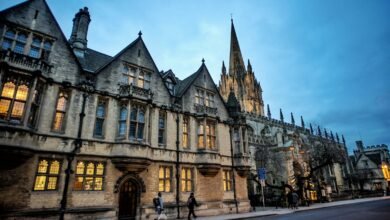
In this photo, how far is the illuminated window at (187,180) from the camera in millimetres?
19469

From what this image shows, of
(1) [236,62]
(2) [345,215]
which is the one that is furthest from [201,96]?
(1) [236,62]

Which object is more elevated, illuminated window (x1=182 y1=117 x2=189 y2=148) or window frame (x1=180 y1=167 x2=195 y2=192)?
illuminated window (x1=182 y1=117 x2=189 y2=148)

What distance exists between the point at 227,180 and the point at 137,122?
11.6 m

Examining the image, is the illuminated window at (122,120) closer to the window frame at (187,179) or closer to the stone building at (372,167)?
the window frame at (187,179)

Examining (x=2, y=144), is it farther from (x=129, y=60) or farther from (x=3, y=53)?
(x=129, y=60)

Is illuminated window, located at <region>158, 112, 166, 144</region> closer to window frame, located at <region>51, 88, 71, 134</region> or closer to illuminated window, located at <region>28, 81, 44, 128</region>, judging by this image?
window frame, located at <region>51, 88, 71, 134</region>

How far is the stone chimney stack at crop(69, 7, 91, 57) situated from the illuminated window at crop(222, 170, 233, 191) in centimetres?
1759

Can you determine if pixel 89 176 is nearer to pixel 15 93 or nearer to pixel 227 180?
pixel 15 93

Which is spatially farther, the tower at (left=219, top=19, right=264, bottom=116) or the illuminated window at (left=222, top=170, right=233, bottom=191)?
the tower at (left=219, top=19, right=264, bottom=116)

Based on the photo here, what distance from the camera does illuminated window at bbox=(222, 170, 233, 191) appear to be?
2259 centimetres

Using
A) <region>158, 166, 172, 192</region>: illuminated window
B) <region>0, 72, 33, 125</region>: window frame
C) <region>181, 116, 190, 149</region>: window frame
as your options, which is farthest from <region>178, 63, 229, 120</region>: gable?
<region>0, 72, 33, 125</region>: window frame

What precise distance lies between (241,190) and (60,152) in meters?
17.6

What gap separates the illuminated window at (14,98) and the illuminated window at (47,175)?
9.68 feet

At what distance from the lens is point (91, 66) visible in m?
18.4
